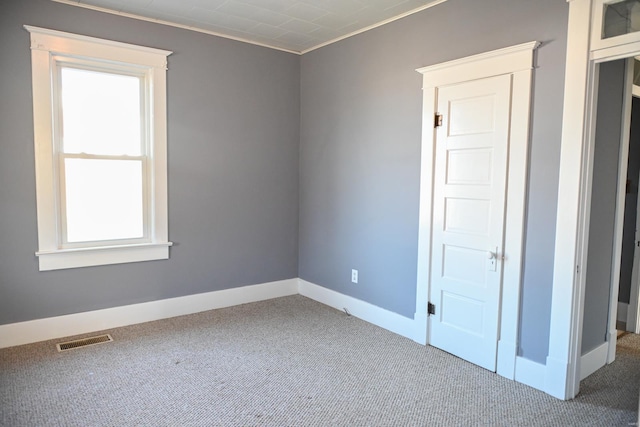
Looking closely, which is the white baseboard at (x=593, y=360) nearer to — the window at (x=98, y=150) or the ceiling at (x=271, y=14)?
the ceiling at (x=271, y=14)

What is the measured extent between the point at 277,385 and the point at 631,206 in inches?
145

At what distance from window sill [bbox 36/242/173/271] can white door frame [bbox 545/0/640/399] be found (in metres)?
3.16

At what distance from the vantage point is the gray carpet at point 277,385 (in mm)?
2373

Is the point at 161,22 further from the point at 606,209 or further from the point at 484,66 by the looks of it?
the point at 606,209

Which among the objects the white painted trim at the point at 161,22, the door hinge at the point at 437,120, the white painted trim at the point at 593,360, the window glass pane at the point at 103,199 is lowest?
the white painted trim at the point at 593,360

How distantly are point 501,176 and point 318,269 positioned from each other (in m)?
2.27

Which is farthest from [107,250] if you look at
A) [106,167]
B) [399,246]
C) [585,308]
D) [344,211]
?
[585,308]

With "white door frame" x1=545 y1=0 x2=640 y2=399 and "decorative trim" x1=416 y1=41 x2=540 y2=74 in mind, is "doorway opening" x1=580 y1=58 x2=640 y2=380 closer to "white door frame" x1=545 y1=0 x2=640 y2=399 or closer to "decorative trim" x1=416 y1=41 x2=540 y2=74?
"white door frame" x1=545 y1=0 x2=640 y2=399

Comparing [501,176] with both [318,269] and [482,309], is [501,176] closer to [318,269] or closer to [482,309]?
[482,309]

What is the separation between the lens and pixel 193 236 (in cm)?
406

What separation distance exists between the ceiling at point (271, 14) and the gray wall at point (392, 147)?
0.16 metres

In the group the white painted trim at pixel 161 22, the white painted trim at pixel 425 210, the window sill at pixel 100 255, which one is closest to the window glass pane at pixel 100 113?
the white painted trim at pixel 161 22

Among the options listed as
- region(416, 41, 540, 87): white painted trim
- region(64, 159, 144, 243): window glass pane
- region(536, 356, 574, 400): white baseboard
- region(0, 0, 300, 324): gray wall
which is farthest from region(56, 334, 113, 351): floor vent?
region(416, 41, 540, 87): white painted trim

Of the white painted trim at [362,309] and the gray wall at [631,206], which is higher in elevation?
the gray wall at [631,206]
